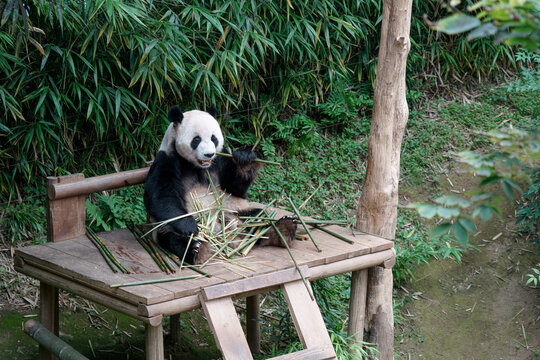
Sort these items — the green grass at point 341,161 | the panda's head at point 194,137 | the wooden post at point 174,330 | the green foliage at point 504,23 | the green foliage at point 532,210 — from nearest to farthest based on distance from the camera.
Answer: the green foliage at point 504,23 → the panda's head at point 194,137 → the wooden post at point 174,330 → the green foliage at point 532,210 → the green grass at point 341,161

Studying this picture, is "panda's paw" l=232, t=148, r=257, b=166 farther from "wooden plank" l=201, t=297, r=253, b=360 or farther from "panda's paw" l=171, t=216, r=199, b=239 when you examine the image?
"wooden plank" l=201, t=297, r=253, b=360

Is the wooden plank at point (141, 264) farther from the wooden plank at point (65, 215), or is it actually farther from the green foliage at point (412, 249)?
the green foliage at point (412, 249)

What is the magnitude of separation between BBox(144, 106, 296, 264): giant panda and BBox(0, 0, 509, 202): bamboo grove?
0.81 meters

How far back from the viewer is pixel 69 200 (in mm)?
3607

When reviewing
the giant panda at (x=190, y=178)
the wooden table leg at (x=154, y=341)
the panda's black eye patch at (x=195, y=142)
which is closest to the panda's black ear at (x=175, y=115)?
the giant panda at (x=190, y=178)

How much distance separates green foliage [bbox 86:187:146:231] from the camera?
4.72 metres

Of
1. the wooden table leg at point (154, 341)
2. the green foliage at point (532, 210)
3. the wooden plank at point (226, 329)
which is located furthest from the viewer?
the green foliage at point (532, 210)

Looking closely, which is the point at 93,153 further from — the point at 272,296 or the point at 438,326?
the point at 438,326

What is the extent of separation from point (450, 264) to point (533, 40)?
4.23 metres

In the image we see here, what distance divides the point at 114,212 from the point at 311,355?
7.33 ft

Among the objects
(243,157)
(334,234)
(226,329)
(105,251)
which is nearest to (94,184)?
(105,251)

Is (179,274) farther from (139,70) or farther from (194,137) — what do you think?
(139,70)

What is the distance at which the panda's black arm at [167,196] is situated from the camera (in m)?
3.40

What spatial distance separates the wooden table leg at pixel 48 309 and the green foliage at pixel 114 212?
0.99m
